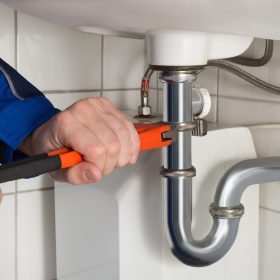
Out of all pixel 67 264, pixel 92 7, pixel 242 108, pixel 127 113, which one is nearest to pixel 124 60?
pixel 127 113

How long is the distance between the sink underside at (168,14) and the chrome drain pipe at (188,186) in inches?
4.1

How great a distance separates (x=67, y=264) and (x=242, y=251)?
0.30 meters

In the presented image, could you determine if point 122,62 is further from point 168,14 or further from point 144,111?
point 168,14

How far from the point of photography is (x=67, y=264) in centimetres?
103

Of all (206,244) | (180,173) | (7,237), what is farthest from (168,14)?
(7,237)

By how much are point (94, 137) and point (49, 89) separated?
1.62 ft

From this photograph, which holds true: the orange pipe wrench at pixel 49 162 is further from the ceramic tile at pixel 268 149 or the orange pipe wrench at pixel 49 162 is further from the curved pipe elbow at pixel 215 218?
the ceramic tile at pixel 268 149

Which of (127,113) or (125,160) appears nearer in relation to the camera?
(125,160)

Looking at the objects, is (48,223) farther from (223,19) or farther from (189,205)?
(223,19)

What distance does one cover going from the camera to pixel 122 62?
1.18 metres

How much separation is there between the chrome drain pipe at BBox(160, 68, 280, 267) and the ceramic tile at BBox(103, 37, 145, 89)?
15.2 inches

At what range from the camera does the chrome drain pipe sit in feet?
2.57

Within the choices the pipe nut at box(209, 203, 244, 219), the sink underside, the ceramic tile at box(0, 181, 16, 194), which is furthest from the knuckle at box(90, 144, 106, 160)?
the ceramic tile at box(0, 181, 16, 194)

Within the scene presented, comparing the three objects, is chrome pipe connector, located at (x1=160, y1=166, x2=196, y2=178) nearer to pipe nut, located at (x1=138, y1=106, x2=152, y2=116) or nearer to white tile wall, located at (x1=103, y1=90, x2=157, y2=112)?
pipe nut, located at (x1=138, y1=106, x2=152, y2=116)
